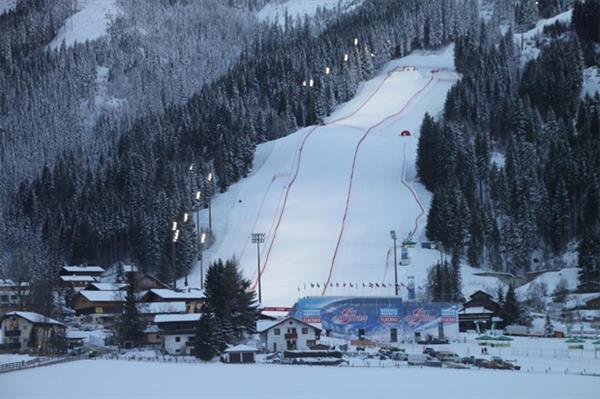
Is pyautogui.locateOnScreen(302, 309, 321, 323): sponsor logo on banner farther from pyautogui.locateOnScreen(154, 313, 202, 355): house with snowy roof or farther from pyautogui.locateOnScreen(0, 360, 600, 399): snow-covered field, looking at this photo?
pyautogui.locateOnScreen(0, 360, 600, 399): snow-covered field

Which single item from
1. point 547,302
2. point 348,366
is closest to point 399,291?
point 547,302

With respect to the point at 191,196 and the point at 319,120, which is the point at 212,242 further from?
the point at 319,120

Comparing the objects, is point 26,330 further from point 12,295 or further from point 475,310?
point 475,310

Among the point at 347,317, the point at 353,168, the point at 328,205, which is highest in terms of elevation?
the point at 353,168

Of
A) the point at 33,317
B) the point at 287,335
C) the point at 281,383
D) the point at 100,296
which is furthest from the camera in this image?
the point at 100,296

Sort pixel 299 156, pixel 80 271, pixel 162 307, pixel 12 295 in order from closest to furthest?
pixel 162 307, pixel 12 295, pixel 80 271, pixel 299 156

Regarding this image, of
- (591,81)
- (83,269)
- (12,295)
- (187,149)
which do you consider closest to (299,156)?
(187,149)
